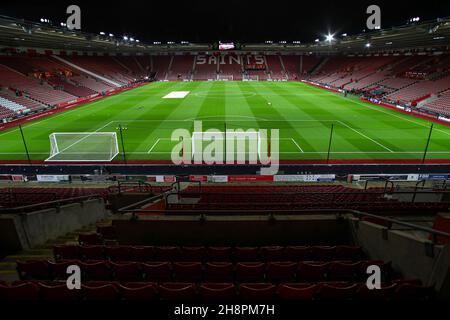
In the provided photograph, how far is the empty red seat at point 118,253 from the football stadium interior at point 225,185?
37mm

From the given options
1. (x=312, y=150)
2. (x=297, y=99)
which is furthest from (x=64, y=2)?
(x=312, y=150)

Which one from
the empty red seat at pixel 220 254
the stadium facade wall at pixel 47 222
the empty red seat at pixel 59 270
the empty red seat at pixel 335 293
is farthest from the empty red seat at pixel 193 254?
the stadium facade wall at pixel 47 222

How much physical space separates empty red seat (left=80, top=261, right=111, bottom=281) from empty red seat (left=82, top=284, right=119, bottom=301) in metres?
1.07

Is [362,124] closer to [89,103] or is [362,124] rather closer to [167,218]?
[167,218]

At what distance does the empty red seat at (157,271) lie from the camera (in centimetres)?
616

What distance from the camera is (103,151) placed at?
1053 inches

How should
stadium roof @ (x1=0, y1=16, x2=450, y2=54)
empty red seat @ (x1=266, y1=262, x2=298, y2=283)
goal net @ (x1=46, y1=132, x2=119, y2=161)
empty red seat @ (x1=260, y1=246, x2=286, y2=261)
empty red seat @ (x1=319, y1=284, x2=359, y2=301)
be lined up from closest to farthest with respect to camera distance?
empty red seat @ (x1=319, y1=284, x2=359, y2=301) → empty red seat @ (x1=266, y1=262, x2=298, y2=283) → empty red seat @ (x1=260, y1=246, x2=286, y2=261) → goal net @ (x1=46, y1=132, x2=119, y2=161) → stadium roof @ (x1=0, y1=16, x2=450, y2=54)

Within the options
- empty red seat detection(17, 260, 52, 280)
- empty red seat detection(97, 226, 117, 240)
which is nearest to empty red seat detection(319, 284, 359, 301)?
empty red seat detection(17, 260, 52, 280)

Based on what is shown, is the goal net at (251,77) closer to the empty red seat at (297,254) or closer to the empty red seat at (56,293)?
the empty red seat at (297,254)

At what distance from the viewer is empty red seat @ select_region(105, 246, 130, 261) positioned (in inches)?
282

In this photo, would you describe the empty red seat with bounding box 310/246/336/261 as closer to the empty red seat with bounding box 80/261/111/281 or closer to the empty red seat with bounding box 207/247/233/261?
the empty red seat with bounding box 207/247/233/261

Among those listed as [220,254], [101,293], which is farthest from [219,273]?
[101,293]
